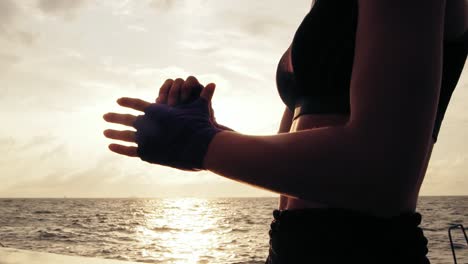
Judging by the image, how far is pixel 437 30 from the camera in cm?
99

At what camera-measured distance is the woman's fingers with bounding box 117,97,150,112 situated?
1167 mm

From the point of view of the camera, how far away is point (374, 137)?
37.3 inches

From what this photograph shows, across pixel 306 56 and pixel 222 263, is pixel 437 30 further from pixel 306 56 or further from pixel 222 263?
pixel 222 263

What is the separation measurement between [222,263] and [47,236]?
17.6 m

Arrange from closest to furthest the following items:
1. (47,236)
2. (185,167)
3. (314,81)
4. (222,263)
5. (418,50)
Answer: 1. (418,50)
2. (185,167)
3. (314,81)
4. (222,263)
5. (47,236)

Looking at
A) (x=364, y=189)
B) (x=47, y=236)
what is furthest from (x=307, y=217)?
(x=47, y=236)

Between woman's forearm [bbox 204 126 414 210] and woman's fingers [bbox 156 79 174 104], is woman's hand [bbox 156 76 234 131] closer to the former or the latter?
woman's fingers [bbox 156 79 174 104]

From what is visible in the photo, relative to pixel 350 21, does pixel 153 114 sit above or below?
below

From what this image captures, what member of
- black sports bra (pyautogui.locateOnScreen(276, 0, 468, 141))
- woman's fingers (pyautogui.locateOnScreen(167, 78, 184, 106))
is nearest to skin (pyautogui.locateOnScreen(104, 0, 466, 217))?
black sports bra (pyautogui.locateOnScreen(276, 0, 468, 141))

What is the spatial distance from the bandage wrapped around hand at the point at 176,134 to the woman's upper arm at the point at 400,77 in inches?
14.1

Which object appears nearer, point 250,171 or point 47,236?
point 250,171

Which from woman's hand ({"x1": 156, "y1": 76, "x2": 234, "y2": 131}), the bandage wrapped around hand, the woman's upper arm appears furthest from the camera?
woman's hand ({"x1": 156, "y1": 76, "x2": 234, "y2": 131})

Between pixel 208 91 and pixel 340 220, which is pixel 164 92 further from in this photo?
pixel 340 220

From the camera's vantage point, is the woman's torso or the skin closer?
the skin
